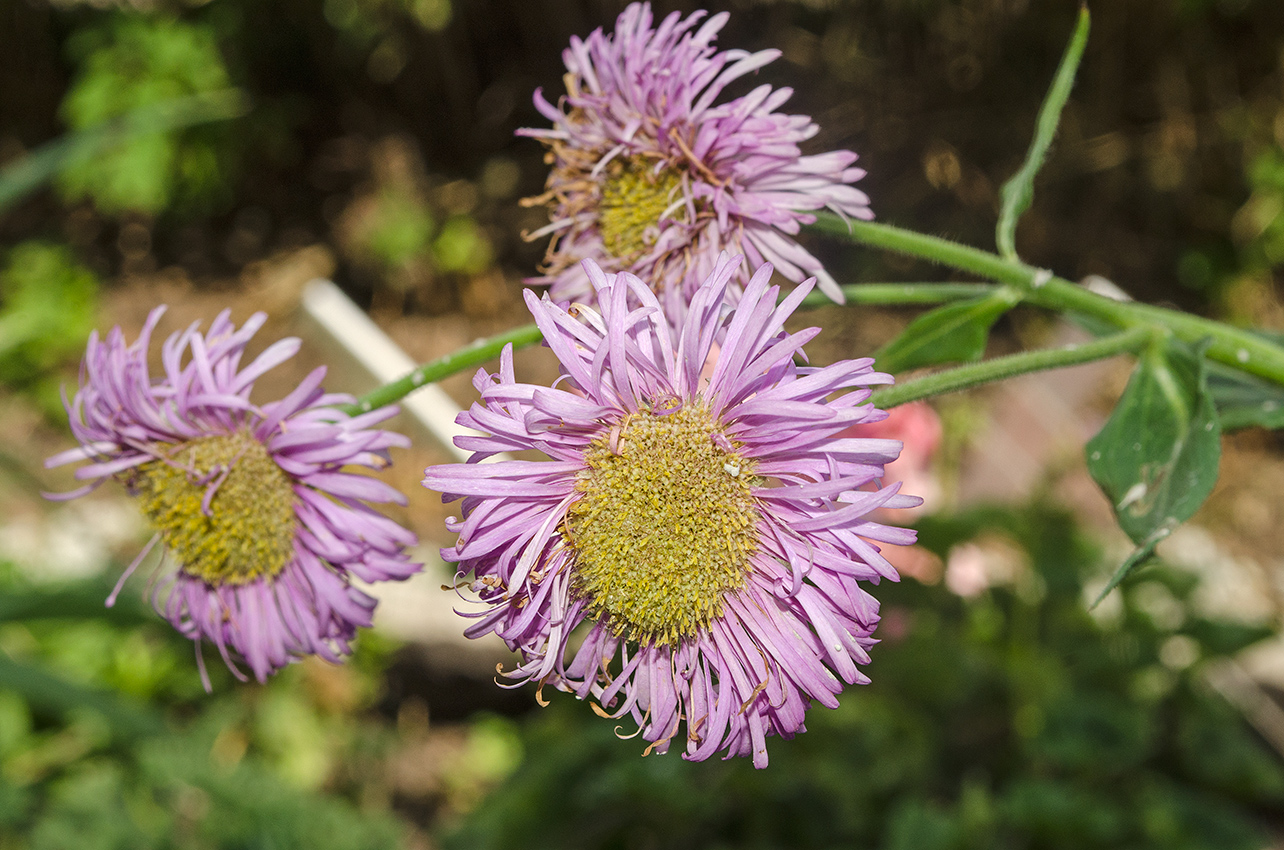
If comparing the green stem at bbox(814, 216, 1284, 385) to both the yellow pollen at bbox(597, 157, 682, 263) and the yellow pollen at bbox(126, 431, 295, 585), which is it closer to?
the yellow pollen at bbox(597, 157, 682, 263)

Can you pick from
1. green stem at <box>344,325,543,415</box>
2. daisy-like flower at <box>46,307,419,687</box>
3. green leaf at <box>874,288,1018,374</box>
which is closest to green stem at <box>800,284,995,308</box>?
green leaf at <box>874,288,1018,374</box>

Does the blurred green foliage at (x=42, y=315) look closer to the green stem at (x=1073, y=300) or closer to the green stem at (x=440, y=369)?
the green stem at (x=440, y=369)

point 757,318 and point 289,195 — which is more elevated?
point 289,195

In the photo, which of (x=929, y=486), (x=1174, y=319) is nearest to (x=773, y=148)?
(x=1174, y=319)

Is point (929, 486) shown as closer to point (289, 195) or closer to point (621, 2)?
point (621, 2)

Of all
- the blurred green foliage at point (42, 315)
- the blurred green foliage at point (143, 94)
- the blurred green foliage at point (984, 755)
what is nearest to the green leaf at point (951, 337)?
the blurred green foliage at point (984, 755)

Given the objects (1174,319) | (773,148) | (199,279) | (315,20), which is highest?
(315,20)
